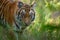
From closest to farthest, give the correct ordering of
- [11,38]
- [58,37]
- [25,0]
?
[58,37]
[11,38]
[25,0]

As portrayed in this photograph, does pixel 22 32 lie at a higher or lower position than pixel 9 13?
lower

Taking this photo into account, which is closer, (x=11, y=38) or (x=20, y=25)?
(x=11, y=38)

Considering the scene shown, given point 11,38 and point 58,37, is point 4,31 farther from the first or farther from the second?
point 58,37

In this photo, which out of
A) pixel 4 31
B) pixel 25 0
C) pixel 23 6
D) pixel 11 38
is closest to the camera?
pixel 11 38

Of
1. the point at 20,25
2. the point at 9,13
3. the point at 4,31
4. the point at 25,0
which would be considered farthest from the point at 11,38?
the point at 25,0
